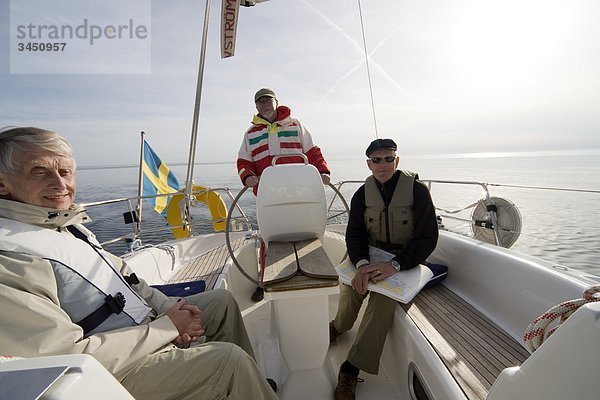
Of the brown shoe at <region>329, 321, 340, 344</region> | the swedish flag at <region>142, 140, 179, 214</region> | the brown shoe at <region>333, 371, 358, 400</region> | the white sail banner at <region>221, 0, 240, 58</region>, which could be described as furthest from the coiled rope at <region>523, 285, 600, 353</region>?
the swedish flag at <region>142, 140, 179, 214</region>

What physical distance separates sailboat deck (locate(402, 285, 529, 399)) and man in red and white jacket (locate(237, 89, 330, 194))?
1232 millimetres

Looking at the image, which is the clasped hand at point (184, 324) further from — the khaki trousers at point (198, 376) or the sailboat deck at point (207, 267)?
the sailboat deck at point (207, 267)

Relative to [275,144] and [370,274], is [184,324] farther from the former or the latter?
[275,144]

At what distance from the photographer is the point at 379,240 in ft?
6.15

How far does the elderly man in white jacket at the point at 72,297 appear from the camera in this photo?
83 cm

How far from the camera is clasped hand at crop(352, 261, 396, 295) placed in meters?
1.59

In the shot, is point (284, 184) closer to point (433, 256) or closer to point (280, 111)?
point (280, 111)

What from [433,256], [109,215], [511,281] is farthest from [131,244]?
[109,215]

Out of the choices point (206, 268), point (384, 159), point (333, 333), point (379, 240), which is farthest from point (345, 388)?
point (206, 268)

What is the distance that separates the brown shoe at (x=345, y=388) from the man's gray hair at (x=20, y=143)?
5.18 feet

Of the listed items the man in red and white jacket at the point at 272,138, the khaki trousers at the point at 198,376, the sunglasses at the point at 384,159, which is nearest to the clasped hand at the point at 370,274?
the sunglasses at the point at 384,159

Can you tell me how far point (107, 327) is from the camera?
1021 millimetres

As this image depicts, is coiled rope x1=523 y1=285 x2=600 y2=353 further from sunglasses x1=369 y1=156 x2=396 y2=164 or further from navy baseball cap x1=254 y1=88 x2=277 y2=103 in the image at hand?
navy baseball cap x1=254 y1=88 x2=277 y2=103

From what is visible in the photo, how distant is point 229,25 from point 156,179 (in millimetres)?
3267
